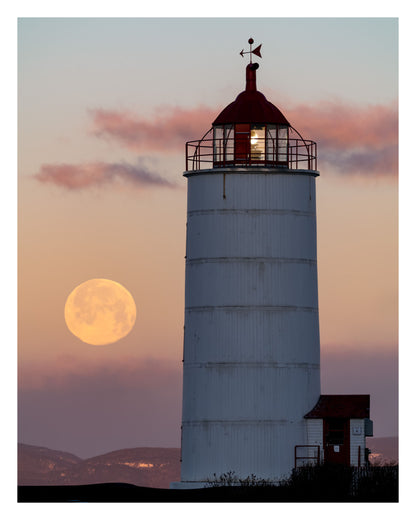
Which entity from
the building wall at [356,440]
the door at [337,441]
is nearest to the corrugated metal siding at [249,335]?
the door at [337,441]

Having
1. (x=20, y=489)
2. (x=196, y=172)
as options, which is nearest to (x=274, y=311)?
(x=196, y=172)

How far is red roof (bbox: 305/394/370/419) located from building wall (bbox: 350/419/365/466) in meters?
0.27

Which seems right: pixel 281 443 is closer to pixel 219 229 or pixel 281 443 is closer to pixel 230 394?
pixel 230 394

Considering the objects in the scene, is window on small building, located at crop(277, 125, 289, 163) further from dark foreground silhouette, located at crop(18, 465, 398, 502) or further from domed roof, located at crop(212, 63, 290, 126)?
dark foreground silhouette, located at crop(18, 465, 398, 502)

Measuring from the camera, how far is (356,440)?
65.1 metres

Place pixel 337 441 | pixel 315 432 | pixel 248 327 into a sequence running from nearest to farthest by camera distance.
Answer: pixel 248 327, pixel 337 441, pixel 315 432

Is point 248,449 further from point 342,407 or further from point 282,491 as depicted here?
point 282,491

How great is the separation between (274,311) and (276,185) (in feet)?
15.2

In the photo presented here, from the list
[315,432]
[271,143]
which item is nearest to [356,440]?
[315,432]

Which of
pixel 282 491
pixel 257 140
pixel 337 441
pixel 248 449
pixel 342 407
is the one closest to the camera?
pixel 282 491

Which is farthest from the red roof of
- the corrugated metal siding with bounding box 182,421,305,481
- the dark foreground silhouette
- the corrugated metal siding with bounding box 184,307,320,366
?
the dark foreground silhouette

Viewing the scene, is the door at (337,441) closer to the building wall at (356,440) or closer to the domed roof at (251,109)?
the building wall at (356,440)

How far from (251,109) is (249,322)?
818 centimetres

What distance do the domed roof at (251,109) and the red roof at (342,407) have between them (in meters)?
10.4
